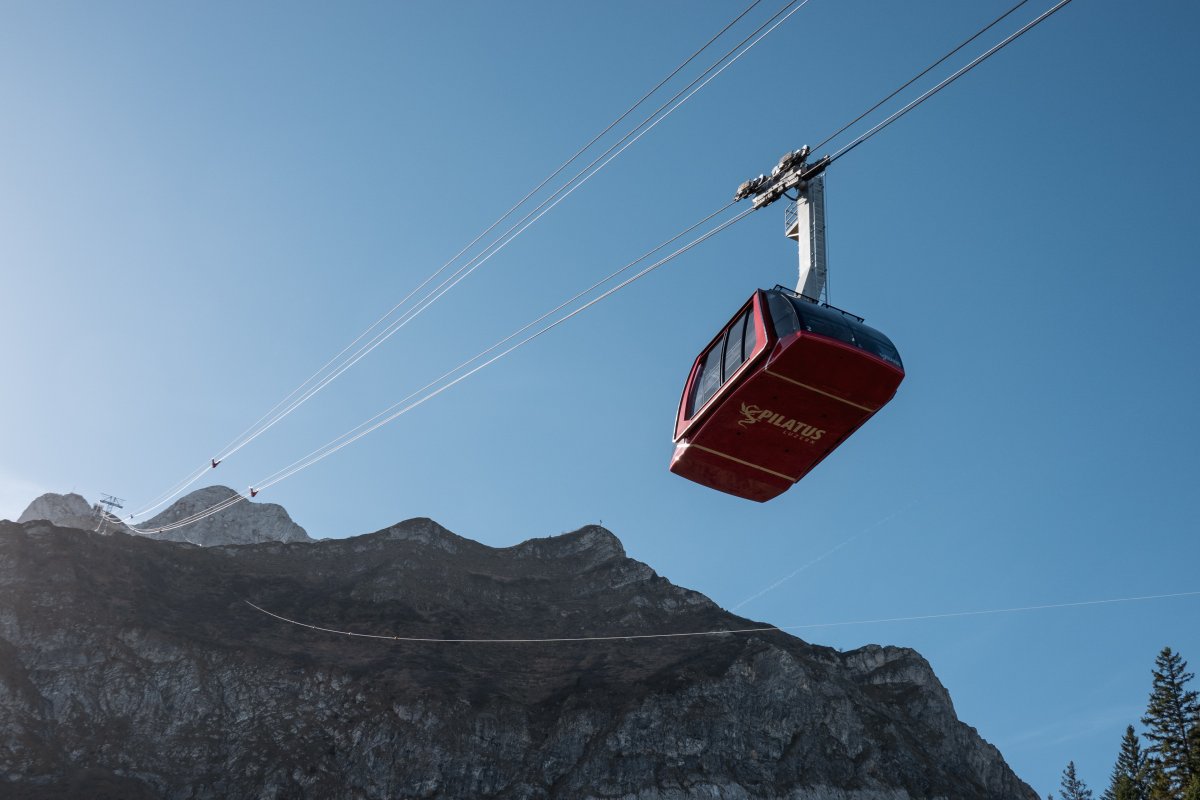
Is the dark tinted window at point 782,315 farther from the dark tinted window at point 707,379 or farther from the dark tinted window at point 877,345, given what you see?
the dark tinted window at point 707,379

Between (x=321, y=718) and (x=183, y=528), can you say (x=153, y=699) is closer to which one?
(x=321, y=718)

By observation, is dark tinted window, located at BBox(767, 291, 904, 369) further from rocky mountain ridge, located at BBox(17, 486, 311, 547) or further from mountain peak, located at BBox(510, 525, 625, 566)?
rocky mountain ridge, located at BBox(17, 486, 311, 547)

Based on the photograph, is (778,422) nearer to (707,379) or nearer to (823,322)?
(707,379)

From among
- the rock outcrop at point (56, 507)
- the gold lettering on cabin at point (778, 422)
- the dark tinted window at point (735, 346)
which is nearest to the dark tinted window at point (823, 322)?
the dark tinted window at point (735, 346)

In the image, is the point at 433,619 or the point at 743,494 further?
the point at 433,619

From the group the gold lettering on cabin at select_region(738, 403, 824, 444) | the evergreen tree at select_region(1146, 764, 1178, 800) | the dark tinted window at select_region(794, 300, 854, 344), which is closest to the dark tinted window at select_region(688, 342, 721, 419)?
the gold lettering on cabin at select_region(738, 403, 824, 444)

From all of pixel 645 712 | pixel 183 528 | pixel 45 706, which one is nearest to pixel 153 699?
pixel 45 706
